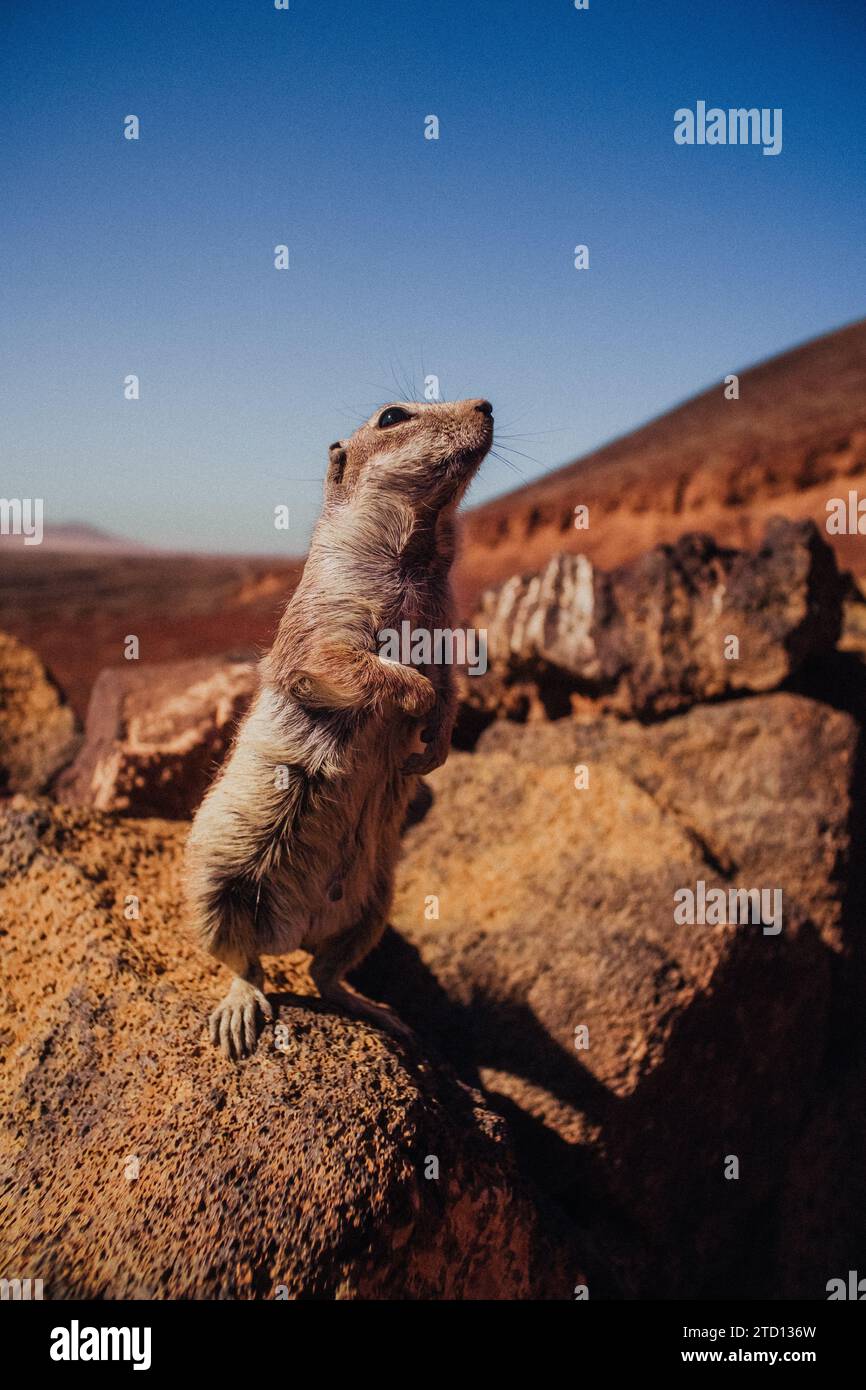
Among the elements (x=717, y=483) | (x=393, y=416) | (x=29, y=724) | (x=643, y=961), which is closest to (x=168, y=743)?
(x=29, y=724)

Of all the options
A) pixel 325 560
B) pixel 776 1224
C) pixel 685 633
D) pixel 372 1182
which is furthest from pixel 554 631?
pixel 372 1182

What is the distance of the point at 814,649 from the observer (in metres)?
7.27

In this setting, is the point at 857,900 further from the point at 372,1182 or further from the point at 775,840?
the point at 372,1182

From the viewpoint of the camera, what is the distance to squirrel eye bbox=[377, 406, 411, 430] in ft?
13.0

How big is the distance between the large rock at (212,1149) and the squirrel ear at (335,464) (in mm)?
2323

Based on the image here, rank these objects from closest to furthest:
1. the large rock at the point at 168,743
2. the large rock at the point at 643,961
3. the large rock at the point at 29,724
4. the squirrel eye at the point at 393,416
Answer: the squirrel eye at the point at 393,416 → the large rock at the point at 643,961 → the large rock at the point at 168,743 → the large rock at the point at 29,724

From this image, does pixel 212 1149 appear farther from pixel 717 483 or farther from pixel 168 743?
pixel 717 483

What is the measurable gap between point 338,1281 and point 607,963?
251 centimetres

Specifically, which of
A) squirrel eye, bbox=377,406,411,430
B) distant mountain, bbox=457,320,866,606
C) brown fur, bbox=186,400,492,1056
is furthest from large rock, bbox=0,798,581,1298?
distant mountain, bbox=457,320,866,606

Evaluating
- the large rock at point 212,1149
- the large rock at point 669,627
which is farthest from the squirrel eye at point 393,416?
the large rock at point 669,627

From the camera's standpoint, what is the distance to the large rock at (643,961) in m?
4.96

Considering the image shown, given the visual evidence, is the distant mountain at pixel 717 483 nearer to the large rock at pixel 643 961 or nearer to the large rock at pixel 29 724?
the large rock at pixel 29 724

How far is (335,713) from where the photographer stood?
3.92m
